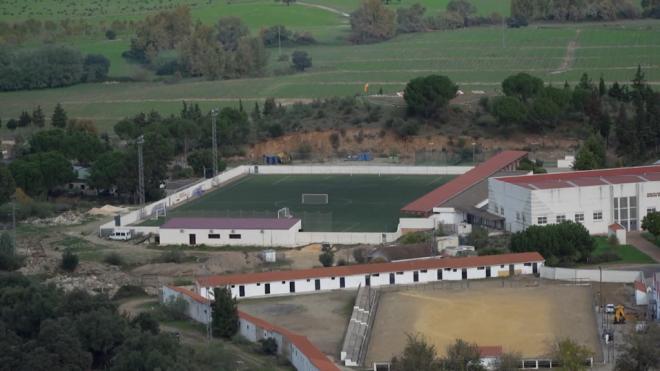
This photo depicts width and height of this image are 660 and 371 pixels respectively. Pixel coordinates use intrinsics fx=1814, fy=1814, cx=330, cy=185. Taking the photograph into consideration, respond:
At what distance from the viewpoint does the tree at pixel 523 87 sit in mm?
74750

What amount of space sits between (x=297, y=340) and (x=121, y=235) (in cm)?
1620

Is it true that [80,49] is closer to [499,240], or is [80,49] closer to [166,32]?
[166,32]

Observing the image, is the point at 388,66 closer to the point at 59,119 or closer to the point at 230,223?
the point at 59,119

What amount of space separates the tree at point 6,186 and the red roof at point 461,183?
44.5 feet

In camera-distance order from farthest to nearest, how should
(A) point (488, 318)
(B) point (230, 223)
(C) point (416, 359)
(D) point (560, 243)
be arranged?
(B) point (230, 223) → (D) point (560, 243) → (A) point (488, 318) → (C) point (416, 359)

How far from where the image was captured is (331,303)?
4425cm

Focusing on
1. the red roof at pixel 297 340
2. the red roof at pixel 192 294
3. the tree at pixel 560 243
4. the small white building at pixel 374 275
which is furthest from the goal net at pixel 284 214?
the red roof at pixel 297 340

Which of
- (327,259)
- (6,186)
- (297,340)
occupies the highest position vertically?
(6,186)

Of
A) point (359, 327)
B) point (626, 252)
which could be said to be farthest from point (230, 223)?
point (359, 327)

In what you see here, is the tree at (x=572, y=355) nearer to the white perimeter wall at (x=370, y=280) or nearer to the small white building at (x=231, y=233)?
the white perimeter wall at (x=370, y=280)

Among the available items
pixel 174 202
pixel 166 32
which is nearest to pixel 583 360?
pixel 174 202

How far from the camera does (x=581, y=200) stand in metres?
51.8

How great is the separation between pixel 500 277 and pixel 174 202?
1610 cm

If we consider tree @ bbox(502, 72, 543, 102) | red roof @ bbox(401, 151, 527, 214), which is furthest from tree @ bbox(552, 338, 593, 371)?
tree @ bbox(502, 72, 543, 102)
